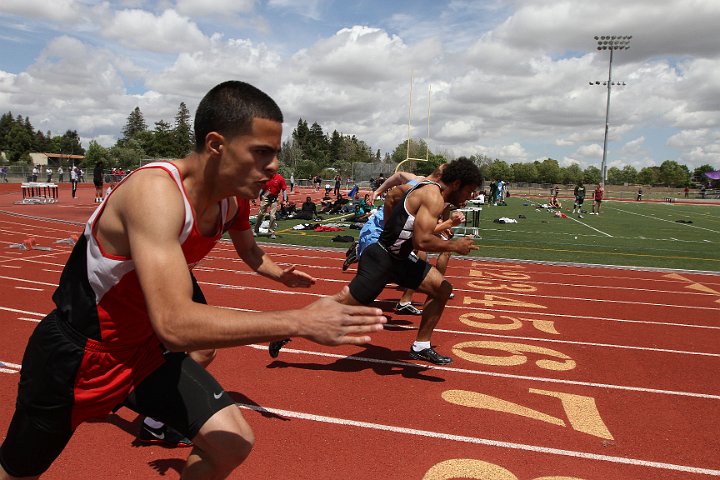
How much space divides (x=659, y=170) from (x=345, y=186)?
106950 millimetres

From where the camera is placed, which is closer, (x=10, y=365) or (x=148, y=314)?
(x=148, y=314)

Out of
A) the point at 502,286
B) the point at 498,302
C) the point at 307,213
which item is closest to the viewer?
the point at 498,302

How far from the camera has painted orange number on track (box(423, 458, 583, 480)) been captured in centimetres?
299

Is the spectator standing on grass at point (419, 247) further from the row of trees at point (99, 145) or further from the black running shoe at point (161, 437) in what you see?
the row of trees at point (99, 145)

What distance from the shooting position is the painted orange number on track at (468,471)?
2994mm

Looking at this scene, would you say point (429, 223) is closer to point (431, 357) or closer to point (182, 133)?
point (431, 357)

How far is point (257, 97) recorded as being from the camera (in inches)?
72.0

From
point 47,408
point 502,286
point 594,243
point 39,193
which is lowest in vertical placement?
point 502,286

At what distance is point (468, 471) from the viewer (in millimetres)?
3053

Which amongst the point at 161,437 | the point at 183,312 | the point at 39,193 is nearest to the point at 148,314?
the point at 183,312

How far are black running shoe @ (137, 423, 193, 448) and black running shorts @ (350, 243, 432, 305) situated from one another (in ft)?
5.78

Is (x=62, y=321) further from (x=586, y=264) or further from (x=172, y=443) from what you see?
(x=586, y=264)

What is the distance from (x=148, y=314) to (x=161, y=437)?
2079 millimetres

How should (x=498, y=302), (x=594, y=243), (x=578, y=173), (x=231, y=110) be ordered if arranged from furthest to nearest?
(x=578, y=173), (x=594, y=243), (x=498, y=302), (x=231, y=110)
